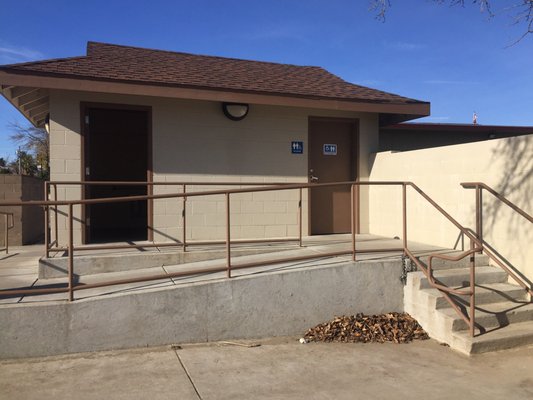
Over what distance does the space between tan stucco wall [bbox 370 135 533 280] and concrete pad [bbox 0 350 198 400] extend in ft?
13.7

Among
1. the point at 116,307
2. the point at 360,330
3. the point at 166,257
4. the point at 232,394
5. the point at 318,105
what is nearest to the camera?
the point at 232,394

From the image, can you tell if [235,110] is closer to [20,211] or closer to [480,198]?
[480,198]

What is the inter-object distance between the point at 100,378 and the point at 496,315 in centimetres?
412

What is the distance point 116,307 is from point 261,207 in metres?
3.82

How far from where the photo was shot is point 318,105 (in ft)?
26.2

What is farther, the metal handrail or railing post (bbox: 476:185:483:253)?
railing post (bbox: 476:185:483:253)

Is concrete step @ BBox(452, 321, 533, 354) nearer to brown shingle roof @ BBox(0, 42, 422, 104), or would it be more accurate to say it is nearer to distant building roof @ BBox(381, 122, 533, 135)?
brown shingle roof @ BBox(0, 42, 422, 104)

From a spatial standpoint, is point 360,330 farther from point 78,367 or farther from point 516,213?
point 78,367

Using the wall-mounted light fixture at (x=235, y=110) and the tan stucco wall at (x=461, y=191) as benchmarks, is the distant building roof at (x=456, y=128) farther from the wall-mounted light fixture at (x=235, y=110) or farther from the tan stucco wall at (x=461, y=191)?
the wall-mounted light fixture at (x=235, y=110)

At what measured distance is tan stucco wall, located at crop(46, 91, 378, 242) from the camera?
23.9 ft

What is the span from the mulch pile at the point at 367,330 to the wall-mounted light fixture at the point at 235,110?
3867 millimetres

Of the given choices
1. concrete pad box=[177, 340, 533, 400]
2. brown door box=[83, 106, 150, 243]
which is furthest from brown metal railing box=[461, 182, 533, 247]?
brown door box=[83, 106, 150, 243]

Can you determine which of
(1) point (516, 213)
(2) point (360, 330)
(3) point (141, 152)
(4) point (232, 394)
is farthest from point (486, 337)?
(3) point (141, 152)

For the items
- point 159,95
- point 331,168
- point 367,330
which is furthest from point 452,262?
point 159,95
